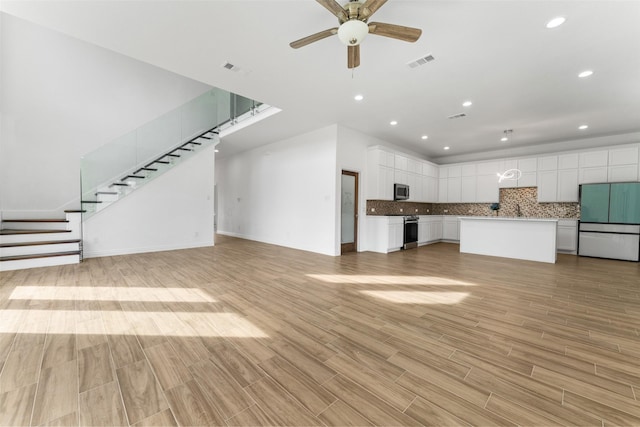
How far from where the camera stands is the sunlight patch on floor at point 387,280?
12.5 ft

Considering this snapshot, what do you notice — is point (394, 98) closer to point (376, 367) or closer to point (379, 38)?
point (379, 38)

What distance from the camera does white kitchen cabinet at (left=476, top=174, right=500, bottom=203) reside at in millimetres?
7863

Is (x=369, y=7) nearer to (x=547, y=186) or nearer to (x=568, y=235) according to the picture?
(x=547, y=186)

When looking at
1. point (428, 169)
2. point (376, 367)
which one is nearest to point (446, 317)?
point (376, 367)

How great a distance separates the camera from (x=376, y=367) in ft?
5.85

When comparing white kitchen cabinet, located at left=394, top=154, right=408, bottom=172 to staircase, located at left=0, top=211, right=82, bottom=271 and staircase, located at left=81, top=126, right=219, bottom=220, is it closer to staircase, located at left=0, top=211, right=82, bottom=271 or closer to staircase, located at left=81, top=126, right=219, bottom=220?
staircase, located at left=81, top=126, right=219, bottom=220

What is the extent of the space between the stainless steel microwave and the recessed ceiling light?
4.72 m

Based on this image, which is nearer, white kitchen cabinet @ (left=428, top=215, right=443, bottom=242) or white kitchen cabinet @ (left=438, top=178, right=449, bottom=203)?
white kitchen cabinet @ (left=428, top=215, right=443, bottom=242)

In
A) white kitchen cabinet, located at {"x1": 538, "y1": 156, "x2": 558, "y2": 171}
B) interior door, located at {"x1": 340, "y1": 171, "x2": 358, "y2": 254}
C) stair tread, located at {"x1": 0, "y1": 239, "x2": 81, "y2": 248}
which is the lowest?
stair tread, located at {"x1": 0, "y1": 239, "x2": 81, "y2": 248}

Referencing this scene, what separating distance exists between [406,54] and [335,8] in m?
1.38

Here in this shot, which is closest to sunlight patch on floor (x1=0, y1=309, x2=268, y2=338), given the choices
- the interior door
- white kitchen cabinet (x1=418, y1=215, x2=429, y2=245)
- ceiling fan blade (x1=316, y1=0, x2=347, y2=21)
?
ceiling fan blade (x1=316, y1=0, x2=347, y2=21)

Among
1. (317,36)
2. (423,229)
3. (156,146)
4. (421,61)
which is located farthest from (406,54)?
(156,146)

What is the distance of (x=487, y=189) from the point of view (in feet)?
26.3

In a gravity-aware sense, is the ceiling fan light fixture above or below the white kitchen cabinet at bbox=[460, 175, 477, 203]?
above
